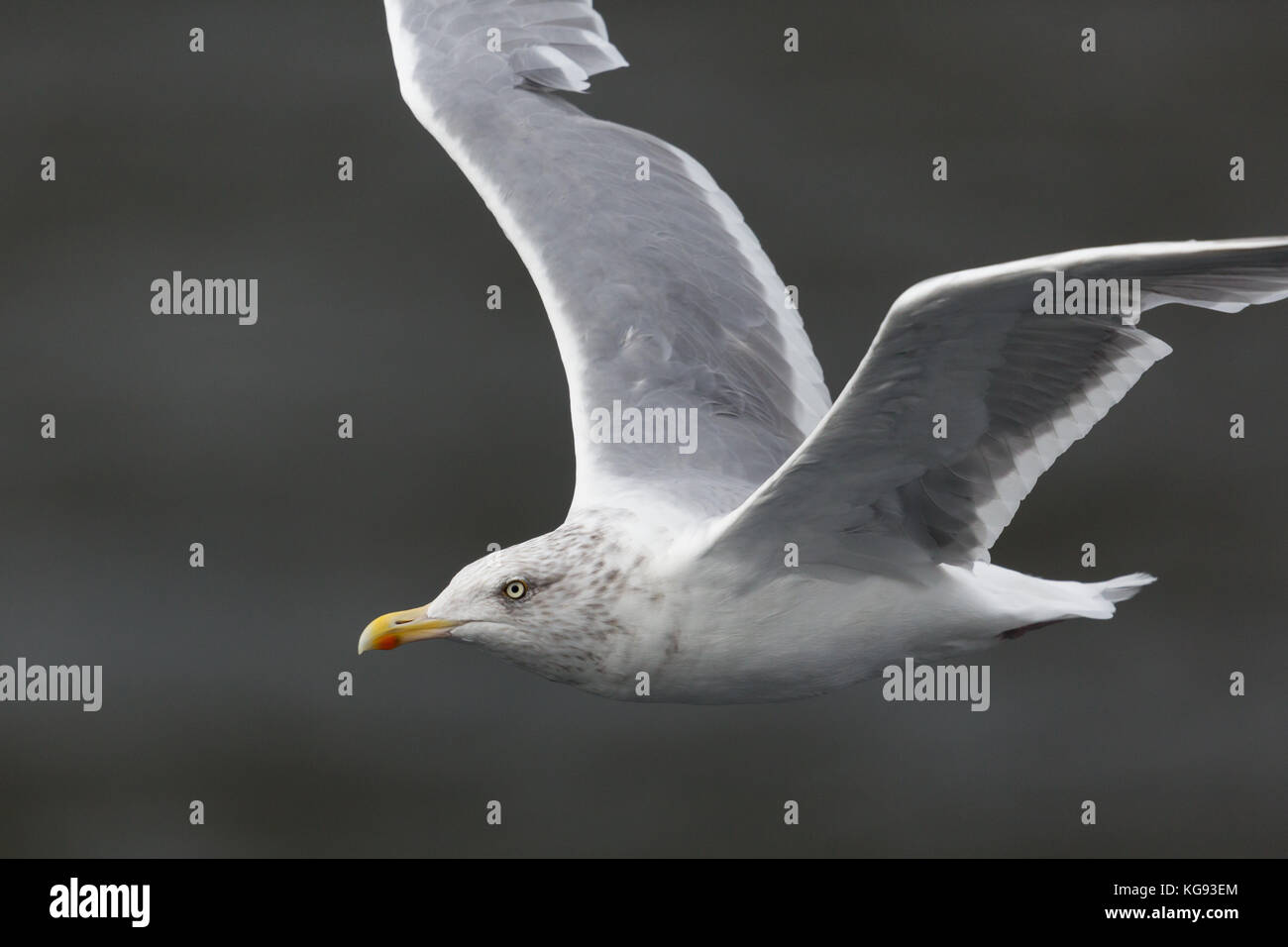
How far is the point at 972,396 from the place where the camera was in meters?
4.61

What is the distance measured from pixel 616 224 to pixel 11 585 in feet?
28.2

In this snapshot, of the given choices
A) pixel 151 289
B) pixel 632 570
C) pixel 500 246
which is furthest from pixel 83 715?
pixel 632 570

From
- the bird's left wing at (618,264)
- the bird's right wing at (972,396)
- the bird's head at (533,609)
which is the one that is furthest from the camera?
Answer: the bird's left wing at (618,264)

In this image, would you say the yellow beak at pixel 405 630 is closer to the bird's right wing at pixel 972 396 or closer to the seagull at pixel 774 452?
the seagull at pixel 774 452

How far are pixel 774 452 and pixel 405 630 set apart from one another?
137cm

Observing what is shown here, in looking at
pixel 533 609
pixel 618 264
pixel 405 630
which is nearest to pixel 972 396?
pixel 533 609

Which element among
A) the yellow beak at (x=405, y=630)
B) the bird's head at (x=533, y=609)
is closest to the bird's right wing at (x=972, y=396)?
the bird's head at (x=533, y=609)

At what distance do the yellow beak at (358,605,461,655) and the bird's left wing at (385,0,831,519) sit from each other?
0.57 metres

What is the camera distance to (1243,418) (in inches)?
553

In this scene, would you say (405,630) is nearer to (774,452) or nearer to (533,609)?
(533,609)

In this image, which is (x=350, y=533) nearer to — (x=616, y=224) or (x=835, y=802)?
(x=835, y=802)

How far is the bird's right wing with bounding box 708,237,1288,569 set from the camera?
13.7 feet

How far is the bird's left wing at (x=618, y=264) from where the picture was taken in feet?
18.5

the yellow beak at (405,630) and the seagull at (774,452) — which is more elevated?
the seagull at (774,452)
